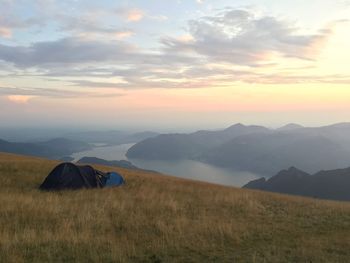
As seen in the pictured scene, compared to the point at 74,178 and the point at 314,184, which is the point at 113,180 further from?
the point at 314,184

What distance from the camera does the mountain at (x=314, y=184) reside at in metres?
126

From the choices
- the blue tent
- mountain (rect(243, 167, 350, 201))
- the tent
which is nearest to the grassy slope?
the tent

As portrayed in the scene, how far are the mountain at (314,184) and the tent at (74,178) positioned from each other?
4245 inches

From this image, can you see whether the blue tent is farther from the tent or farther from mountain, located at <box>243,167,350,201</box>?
mountain, located at <box>243,167,350,201</box>

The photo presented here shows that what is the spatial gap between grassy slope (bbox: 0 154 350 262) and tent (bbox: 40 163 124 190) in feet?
3.76

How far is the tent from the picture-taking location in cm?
2295

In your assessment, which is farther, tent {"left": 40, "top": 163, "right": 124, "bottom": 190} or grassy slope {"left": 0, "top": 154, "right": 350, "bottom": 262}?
tent {"left": 40, "top": 163, "right": 124, "bottom": 190}

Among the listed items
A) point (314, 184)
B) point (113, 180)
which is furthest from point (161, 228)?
point (314, 184)

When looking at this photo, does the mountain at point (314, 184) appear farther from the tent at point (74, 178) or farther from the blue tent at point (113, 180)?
the tent at point (74, 178)

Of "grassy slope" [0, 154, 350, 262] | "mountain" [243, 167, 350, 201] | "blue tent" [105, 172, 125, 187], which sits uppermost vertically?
"blue tent" [105, 172, 125, 187]

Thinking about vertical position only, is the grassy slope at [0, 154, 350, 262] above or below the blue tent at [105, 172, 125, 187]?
below

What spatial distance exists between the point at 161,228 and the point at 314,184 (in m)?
135

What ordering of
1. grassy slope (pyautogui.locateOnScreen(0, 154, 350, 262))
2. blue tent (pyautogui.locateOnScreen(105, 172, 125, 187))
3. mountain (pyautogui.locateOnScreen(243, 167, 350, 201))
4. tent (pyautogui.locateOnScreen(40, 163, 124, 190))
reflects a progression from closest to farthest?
grassy slope (pyautogui.locateOnScreen(0, 154, 350, 262)) < tent (pyautogui.locateOnScreen(40, 163, 124, 190)) < blue tent (pyautogui.locateOnScreen(105, 172, 125, 187)) < mountain (pyautogui.locateOnScreen(243, 167, 350, 201))

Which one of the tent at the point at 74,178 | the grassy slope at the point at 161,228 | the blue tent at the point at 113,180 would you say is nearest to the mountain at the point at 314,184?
the blue tent at the point at 113,180
